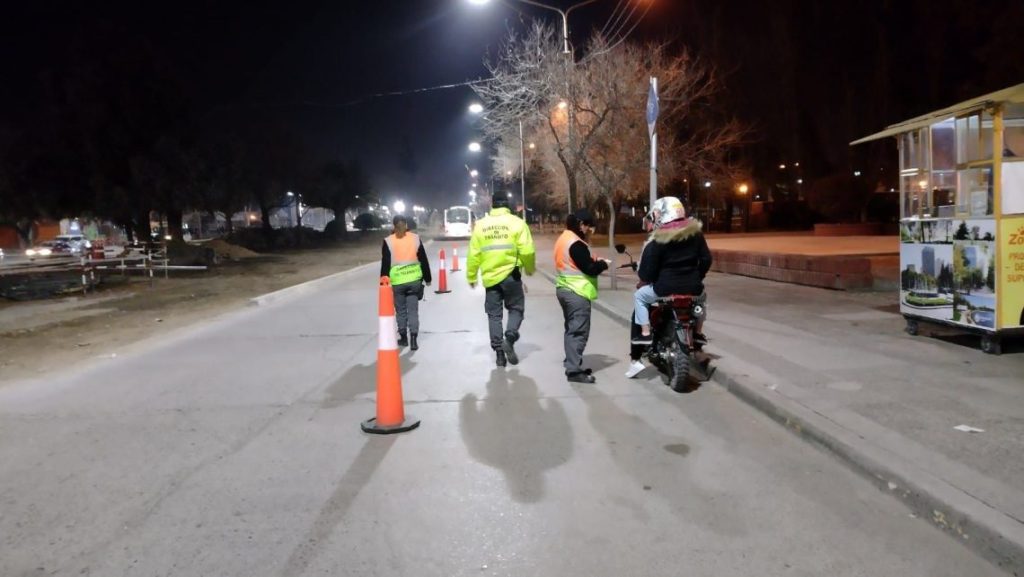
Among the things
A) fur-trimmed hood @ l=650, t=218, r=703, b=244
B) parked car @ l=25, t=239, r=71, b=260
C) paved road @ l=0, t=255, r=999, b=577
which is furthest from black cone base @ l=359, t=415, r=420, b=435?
parked car @ l=25, t=239, r=71, b=260

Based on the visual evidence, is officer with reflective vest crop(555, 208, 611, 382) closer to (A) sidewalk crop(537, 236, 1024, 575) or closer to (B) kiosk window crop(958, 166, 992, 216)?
(A) sidewalk crop(537, 236, 1024, 575)

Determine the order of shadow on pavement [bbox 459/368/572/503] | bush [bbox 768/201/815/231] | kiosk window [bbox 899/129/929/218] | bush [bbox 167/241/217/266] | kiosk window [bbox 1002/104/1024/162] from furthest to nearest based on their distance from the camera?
1. bush [bbox 768/201/815/231]
2. bush [bbox 167/241/217/266]
3. kiosk window [bbox 899/129/929/218]
4. kiosk window [bbox 1002/104/1024/162]
5. shadow on pavement [bbox 459/368/572/503]

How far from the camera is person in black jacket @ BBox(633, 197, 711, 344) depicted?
7.14 metres

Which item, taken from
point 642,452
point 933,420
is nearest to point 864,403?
point 933,420

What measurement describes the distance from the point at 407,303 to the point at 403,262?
658mm

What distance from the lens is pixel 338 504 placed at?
4695 mm

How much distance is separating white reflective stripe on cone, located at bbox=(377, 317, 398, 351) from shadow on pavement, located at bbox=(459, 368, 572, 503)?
36.7 inches

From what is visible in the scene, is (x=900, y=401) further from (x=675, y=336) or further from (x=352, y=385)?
(x=352, y=385)

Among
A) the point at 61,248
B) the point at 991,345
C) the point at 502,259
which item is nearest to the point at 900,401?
the point at 991,345

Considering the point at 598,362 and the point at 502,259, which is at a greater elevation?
the point at 502,259

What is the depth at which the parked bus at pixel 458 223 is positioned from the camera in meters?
54.7

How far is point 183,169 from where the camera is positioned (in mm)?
37469

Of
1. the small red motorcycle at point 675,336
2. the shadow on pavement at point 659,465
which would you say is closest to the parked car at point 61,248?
the small red motorcycle at point 675,336

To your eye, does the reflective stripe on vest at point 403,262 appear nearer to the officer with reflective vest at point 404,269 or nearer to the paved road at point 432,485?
the officer with reflective vest at point 404,269
